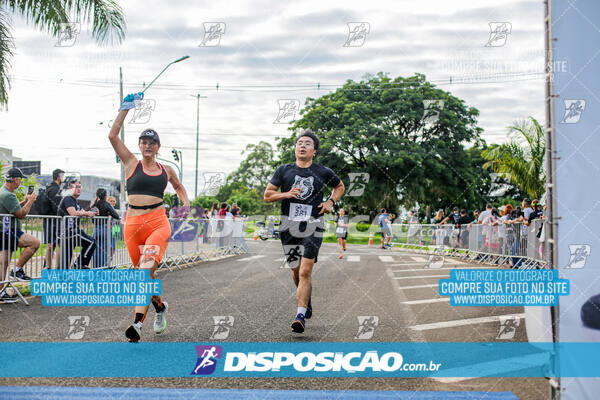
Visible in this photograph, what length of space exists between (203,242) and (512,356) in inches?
490

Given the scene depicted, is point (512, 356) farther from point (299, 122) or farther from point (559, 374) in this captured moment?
point (299, 122)

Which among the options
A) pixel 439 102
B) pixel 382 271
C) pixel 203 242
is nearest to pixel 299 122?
pixel 439 102

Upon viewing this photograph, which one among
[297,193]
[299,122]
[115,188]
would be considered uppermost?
[299,122]

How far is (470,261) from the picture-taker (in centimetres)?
1644

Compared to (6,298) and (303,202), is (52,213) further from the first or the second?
(303,202)

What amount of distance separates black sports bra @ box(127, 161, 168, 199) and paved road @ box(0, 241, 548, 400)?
150 cm

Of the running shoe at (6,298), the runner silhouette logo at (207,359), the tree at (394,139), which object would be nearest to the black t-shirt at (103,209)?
the running shoe at (6,298)

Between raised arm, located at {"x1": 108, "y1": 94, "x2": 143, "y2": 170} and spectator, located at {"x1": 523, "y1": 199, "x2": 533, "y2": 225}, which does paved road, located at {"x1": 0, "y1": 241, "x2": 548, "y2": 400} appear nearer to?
raised arm, located at {"x1": 108, "y1": 94, "x2": 143, "y2": 170}

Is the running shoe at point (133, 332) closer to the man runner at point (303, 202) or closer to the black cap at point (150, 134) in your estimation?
the man runner at point (303, 202)

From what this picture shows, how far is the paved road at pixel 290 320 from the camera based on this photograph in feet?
11.8

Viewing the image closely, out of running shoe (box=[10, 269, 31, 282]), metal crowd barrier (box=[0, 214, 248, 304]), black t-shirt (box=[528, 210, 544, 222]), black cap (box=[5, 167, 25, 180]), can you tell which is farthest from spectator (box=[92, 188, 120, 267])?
black t-shirt (box=[528, 210, 544, 222])

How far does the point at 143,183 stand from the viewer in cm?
519

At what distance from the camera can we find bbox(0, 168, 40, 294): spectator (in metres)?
7.39

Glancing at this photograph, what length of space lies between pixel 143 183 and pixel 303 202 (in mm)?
1744
